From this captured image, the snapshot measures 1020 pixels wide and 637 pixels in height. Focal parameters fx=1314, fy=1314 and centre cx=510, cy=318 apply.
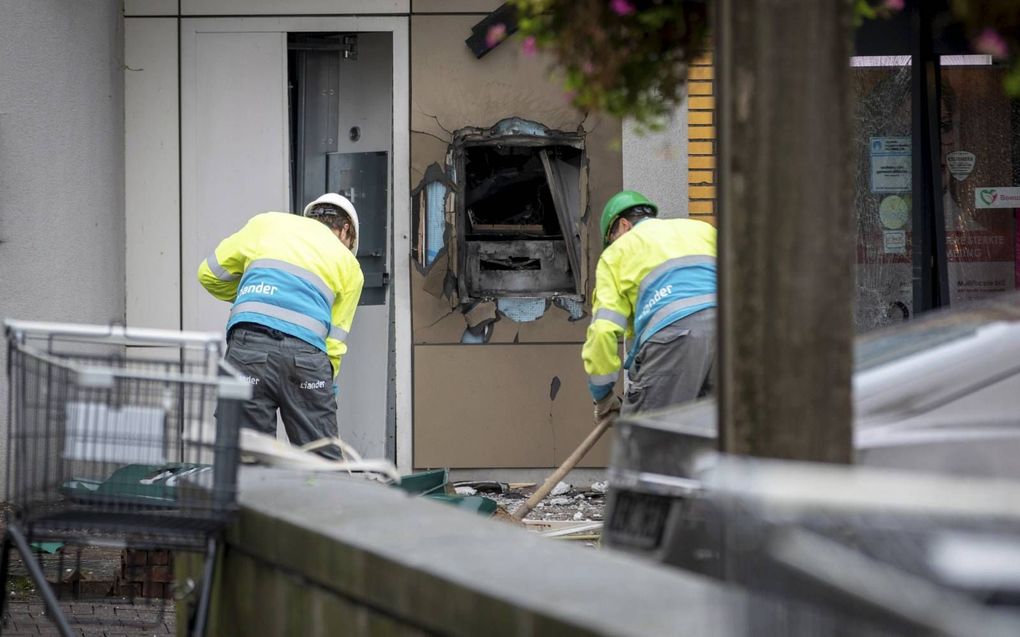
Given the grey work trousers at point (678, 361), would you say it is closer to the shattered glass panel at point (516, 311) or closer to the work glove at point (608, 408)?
the work glove at point (608, 408)

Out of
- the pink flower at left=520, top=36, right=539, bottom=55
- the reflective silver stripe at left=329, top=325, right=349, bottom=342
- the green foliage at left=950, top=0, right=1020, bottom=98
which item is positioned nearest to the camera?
the green foliage at left=950, top=0, right=1020, bottom=98

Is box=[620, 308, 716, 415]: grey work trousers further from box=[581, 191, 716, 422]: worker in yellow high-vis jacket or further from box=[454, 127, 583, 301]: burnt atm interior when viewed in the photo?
box=[454, 127, 583, 301]: burnt atm interior

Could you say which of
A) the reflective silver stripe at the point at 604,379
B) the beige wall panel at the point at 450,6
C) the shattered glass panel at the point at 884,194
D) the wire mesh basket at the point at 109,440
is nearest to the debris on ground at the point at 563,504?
the reflective silver stripe at the point at 604,379

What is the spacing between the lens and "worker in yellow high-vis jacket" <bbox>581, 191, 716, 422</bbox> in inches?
252

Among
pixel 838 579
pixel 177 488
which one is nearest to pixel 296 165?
pixel 177 488

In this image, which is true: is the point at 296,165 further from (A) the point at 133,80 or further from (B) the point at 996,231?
(B) the point at 996,231

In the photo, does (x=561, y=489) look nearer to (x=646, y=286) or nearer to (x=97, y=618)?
(x=646, y=286)

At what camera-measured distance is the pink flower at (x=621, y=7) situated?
2.54m

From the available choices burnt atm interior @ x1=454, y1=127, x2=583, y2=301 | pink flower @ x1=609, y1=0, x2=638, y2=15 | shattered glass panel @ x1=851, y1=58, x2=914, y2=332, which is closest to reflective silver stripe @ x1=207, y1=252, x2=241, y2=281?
burnt atm interior @ x1=454, y1=127, x2=583, y2=301

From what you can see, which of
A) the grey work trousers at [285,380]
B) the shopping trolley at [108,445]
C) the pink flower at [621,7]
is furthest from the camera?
the grey work trousers at [285,380]

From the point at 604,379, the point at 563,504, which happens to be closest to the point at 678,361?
the point at 604,379

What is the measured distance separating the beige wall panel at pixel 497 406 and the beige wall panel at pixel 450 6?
2132 mm

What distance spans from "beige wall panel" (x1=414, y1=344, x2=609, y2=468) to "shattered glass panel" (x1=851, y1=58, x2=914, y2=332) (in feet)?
6.51

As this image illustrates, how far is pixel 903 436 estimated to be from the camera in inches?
127
